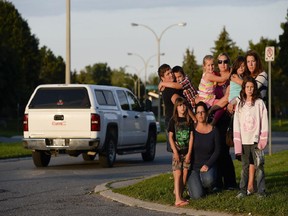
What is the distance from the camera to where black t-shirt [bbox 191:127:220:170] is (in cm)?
1108

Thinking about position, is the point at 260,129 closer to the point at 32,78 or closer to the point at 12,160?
the point at 12,160

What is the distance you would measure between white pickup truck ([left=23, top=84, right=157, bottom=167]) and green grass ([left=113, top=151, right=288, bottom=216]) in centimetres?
452

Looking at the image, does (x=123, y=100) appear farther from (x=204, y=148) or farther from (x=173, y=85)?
(x=204, y=148)

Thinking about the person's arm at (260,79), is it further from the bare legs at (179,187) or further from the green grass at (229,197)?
the bare legs at (179,187)

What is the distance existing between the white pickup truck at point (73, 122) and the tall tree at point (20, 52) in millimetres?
54354

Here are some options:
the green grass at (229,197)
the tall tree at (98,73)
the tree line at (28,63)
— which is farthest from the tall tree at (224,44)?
the tall tree at (98,73)

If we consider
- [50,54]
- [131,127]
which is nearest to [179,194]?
[131,127]

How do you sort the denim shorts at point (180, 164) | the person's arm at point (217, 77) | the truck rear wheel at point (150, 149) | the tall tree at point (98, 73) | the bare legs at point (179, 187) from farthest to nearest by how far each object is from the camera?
the tall tree at point (98, 73)
the truck rear wheel at point (150, 149)
the person's arm at point (217, 77)
the denim shorts at point (180, 164)
the bare legs at point (179, 187)

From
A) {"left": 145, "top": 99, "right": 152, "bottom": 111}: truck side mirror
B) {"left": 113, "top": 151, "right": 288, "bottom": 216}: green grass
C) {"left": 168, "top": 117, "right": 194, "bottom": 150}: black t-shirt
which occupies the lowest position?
{"left": 113, "top": 151, "right": 288, "bottom": 216}: green grass

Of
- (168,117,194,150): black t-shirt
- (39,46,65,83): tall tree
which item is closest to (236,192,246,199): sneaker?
(168,117,194,150): black t-shirt

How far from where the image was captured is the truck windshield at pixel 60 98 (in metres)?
19.0

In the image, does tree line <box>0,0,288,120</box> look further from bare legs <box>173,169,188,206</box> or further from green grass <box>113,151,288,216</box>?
bare legs <box>173,169,188,206</box>

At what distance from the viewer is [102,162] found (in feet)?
63.6

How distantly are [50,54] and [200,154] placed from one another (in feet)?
354
